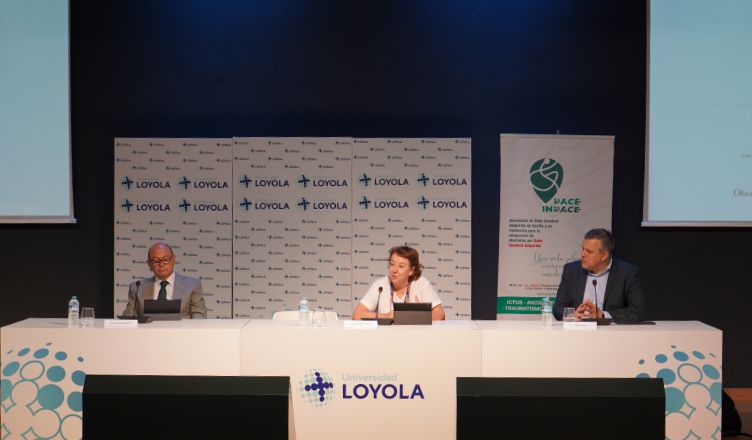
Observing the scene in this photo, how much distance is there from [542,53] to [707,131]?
5.06 ft

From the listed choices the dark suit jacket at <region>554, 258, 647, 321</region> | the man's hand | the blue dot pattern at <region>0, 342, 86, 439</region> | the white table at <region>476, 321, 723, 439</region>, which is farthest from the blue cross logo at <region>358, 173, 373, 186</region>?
the blue dot pattern at <region>0, 342, 86, 439</region>

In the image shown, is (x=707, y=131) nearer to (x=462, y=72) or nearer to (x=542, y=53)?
(x=542, y=53)

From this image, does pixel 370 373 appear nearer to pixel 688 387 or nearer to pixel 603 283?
pixel 688 387

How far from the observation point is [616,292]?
188 inches

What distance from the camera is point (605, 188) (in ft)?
21.3

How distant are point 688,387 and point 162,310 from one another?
2760mm

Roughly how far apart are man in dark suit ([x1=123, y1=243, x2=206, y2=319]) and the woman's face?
1326 mm

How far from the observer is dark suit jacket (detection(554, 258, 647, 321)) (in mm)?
4703

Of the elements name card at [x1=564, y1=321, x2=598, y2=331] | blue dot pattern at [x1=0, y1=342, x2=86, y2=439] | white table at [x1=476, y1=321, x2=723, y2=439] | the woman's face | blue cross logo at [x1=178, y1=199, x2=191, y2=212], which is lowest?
blue dot pattern at [x1=0, y1=342, x2=86, y2=439]

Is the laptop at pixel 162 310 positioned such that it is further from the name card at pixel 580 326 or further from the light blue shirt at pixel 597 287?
the light blue shirt at pixel 597 287

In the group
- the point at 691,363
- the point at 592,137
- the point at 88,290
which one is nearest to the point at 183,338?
the point at 691,363

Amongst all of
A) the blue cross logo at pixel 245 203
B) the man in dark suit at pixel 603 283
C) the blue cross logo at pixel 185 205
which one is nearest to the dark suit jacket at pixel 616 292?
the man in dark suit at pixel 603 283

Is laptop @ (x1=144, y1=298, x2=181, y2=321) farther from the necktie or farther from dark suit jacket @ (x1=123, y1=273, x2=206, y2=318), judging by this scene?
the necktie

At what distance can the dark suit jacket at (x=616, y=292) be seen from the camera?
15.4 ft
